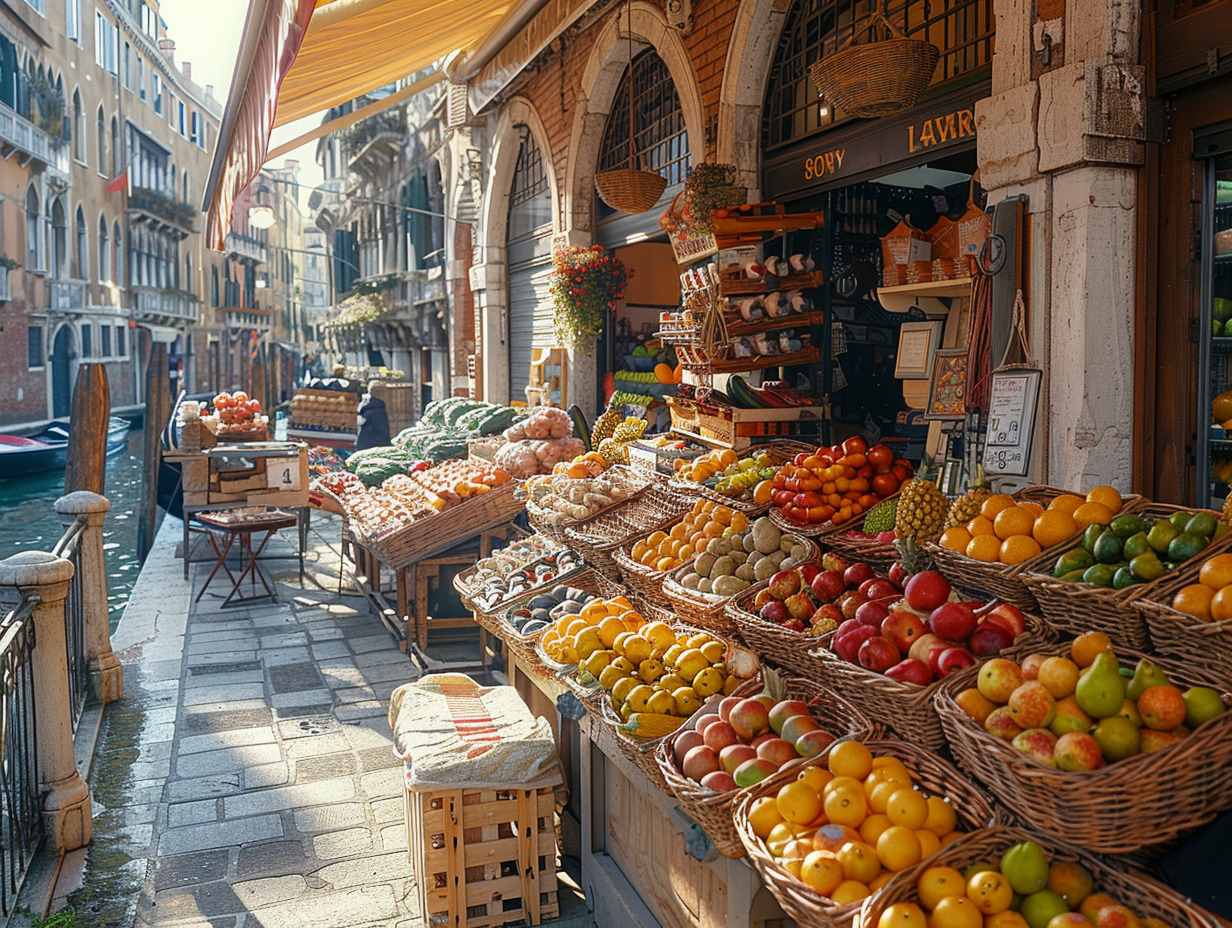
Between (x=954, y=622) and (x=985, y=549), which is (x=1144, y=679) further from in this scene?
(x=985, y=549)

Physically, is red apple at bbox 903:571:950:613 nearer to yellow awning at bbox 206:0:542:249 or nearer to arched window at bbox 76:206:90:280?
yellow awning at bbox 206:0:542:249

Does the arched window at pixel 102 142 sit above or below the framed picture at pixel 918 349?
above

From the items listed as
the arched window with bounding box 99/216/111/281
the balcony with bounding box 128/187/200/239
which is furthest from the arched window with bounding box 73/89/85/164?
the balcony with bounding box 128/187/200/239

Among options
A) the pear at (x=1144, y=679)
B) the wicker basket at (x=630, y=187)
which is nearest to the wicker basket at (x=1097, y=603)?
the pear at (x=1144, y=679)

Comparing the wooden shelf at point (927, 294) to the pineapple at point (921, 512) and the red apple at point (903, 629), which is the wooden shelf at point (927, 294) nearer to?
the pineapple at point (921, 512)

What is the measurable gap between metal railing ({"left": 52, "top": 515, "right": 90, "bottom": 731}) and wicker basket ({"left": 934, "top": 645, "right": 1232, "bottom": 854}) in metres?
4.82

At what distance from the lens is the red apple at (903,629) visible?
107 inches

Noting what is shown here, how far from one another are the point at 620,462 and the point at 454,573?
4.75 feet

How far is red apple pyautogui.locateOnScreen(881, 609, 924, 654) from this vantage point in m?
2.72

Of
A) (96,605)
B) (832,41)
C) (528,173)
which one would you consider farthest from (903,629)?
(528,173)

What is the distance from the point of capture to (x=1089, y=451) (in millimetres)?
3684

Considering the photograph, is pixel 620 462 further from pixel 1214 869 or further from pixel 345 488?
pixel 1214 869

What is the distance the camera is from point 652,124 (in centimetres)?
835

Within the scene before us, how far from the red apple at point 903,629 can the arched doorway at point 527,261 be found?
832cm
